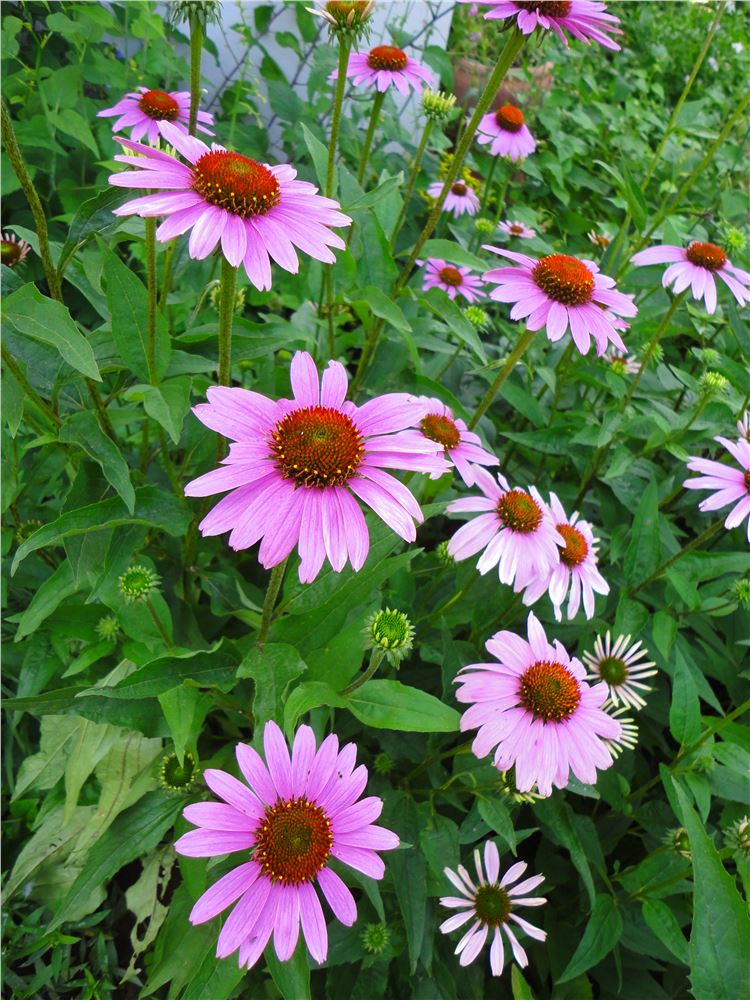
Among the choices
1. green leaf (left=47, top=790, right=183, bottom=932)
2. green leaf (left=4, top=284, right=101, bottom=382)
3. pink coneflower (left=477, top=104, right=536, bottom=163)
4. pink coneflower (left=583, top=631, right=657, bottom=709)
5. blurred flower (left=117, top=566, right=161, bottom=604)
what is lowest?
green leaf (left=47, top=790, right=183, bottom=932)

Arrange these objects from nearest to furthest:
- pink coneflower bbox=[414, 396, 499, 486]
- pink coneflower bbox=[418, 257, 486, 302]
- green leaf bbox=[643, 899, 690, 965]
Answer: green leaf bbox=[643, 899, 690, 965] → pink coneflower bbox=[414, 396, 499, 486] → pink coneflower bbox=[418, 257, 486, 302]

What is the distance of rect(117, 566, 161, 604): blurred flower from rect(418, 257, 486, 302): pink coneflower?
3.66 feet

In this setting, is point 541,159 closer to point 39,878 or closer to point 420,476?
point 420,476

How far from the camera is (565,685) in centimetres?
97

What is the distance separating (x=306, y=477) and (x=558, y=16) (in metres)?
0.77

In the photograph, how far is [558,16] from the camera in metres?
1.05

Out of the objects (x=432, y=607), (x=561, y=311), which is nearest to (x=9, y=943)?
(x=432, y=607)

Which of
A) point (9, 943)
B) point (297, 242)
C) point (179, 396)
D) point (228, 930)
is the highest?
point (297, 242)

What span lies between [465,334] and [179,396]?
51cm

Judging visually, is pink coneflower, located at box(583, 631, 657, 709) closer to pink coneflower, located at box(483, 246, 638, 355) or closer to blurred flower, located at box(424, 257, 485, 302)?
pink coneflower, located at box(483, 246, 638, 355)

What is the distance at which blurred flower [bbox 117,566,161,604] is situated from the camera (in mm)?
1036

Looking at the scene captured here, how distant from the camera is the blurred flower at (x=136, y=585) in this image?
1.04 m

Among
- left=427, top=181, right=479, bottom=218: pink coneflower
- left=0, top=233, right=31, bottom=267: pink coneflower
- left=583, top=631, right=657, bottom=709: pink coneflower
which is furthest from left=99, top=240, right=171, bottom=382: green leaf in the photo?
left=427, top=181, right=479, bottom=218: pink coneflower

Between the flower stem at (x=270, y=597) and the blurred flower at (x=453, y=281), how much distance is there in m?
1.12
